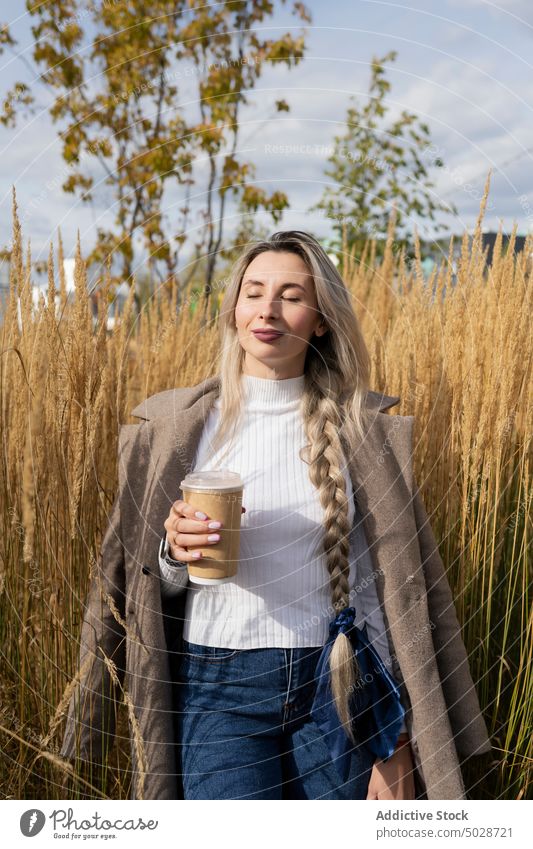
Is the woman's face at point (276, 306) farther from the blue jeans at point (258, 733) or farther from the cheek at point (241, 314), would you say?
the blue jeans at point (258, 733)

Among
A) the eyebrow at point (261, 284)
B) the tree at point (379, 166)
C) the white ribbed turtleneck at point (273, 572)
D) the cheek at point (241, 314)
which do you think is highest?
the tree at point (379, 166)

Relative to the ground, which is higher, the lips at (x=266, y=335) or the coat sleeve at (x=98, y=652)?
the lips at (x=266, y=335)

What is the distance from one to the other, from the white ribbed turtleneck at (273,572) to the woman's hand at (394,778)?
239mm

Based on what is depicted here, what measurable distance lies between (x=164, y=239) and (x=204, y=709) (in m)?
1.56

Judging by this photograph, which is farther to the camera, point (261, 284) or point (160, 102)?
point (160, 102)

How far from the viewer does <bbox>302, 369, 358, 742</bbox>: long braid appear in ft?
5.08

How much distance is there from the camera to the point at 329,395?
1778 millimetres

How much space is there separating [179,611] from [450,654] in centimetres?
67

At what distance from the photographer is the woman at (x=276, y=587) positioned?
1580 mm

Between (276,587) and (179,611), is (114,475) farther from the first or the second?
(276,587)

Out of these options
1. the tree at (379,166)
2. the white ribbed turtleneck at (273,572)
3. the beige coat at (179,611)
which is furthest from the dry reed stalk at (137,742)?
the tree at (379,166)

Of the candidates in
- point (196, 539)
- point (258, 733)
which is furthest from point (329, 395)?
point (258, 733)
